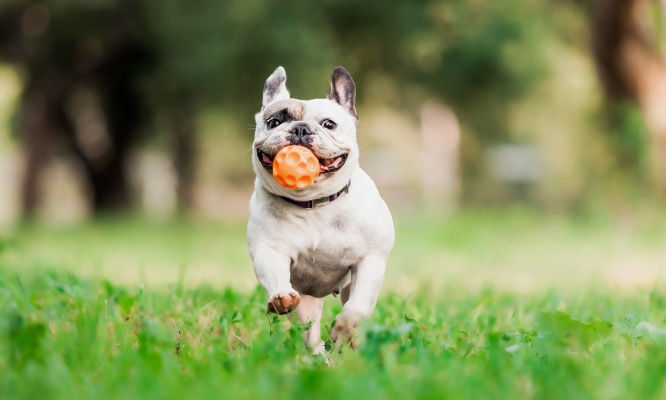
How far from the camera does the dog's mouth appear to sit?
10.6 feet

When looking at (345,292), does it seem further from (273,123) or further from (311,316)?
(273,123)

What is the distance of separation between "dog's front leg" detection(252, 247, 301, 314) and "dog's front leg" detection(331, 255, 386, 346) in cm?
18

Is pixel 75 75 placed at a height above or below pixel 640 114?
below

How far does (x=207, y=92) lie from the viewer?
47.0 feet

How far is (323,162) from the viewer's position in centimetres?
325

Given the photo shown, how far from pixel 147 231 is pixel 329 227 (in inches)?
447

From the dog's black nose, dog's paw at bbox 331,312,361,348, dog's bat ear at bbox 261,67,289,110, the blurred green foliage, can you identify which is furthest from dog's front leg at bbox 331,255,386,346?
the blurred green foliage

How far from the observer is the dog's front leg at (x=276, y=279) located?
2.93 metres

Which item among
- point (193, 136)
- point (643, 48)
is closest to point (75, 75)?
point (193, 136)

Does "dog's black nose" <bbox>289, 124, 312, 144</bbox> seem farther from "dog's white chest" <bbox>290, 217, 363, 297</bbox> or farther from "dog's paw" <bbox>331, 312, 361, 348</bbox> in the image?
"dog's paw" <bbox>331, 312, 361, 348</bbox>

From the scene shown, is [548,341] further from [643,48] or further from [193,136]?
[193,136]

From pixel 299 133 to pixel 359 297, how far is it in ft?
2.11

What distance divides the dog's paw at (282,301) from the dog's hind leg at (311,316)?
0.36m

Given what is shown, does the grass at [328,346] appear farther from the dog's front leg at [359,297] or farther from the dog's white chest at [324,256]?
the dog's white chest at [324,256]
